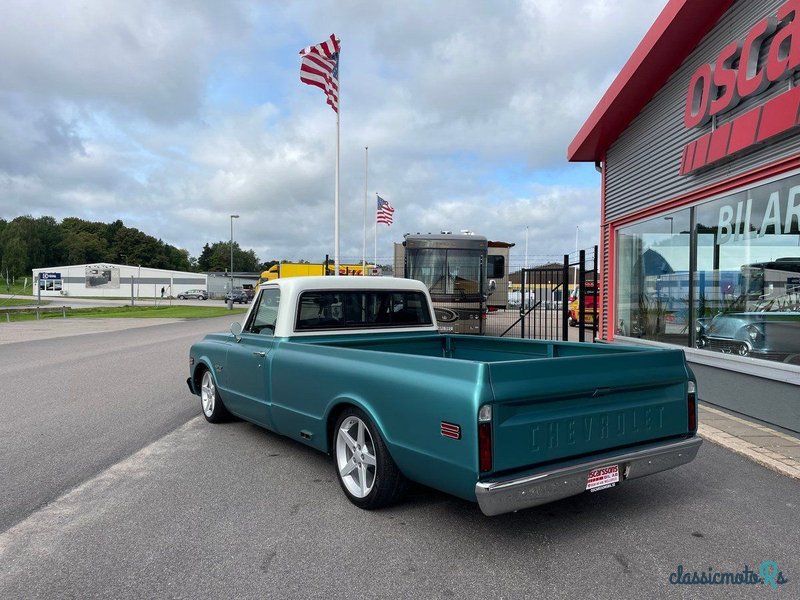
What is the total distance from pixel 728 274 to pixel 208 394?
6.79 metres

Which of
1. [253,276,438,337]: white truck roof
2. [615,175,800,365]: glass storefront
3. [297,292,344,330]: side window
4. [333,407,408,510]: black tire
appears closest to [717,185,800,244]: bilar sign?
[615,175,800,365]: glass storefront

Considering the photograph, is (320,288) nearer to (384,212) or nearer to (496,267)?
(496,267)

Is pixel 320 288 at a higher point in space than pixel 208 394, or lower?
higher

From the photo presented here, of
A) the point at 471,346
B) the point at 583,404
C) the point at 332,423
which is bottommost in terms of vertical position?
the point at 332,423

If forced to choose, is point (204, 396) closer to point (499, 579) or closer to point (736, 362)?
point (499, 579)

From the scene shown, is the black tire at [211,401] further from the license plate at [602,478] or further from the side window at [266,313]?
the license plate at [602,478]

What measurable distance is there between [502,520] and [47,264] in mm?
125504

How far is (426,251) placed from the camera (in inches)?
621

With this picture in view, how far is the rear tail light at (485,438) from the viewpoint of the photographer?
311 centimetres

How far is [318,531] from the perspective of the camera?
147 inches

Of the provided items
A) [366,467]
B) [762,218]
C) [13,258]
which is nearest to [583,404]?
[366,467]

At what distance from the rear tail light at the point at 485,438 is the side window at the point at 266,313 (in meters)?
2.89

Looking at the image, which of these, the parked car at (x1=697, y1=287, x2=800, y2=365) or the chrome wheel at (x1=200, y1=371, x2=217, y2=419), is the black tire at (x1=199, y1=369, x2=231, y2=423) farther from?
the parked car at (x1=697, y1=287, x2=800, y2=365)

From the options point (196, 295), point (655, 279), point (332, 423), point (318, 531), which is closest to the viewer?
point (318, 531)
